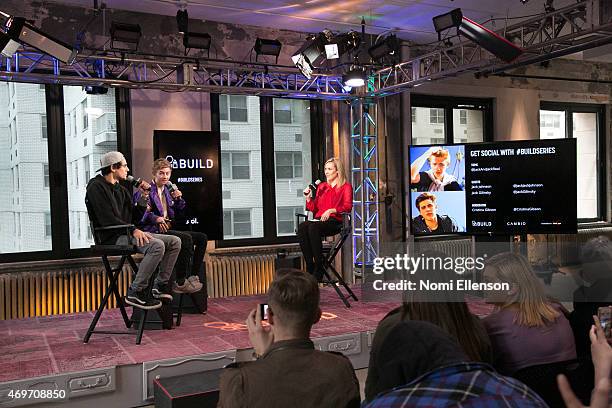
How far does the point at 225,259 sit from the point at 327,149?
1940 millimetres

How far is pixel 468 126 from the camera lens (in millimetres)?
9250

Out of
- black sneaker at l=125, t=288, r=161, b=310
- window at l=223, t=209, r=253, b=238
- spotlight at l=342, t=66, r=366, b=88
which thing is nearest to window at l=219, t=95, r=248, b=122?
window at l=223, t=209, r=253, b=238

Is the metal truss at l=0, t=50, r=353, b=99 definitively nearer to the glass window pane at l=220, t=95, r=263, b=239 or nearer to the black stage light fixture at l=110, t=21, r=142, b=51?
the black stage light fixture at l=110, t=21, r=142, b=51

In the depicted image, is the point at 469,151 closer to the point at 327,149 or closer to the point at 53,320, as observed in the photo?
the point at 327,149

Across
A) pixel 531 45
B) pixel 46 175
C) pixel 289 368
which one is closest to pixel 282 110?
pixel 46 175

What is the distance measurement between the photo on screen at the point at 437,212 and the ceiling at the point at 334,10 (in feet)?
6.82

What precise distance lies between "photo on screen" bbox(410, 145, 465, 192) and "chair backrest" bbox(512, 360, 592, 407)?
4.81 m

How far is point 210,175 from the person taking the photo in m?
6.71

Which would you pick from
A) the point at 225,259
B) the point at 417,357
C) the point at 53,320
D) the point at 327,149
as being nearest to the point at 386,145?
the point at 327,149

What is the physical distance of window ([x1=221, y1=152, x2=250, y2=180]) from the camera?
7344 mm

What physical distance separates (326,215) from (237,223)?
1.86 m

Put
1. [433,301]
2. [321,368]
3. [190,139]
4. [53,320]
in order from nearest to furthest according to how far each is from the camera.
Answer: [321,368]
[433,301]
[53,320]
[190,139]

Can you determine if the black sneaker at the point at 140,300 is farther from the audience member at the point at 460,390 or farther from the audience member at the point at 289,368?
the audience member at the point at 460,390

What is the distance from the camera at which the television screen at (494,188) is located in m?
6.27
